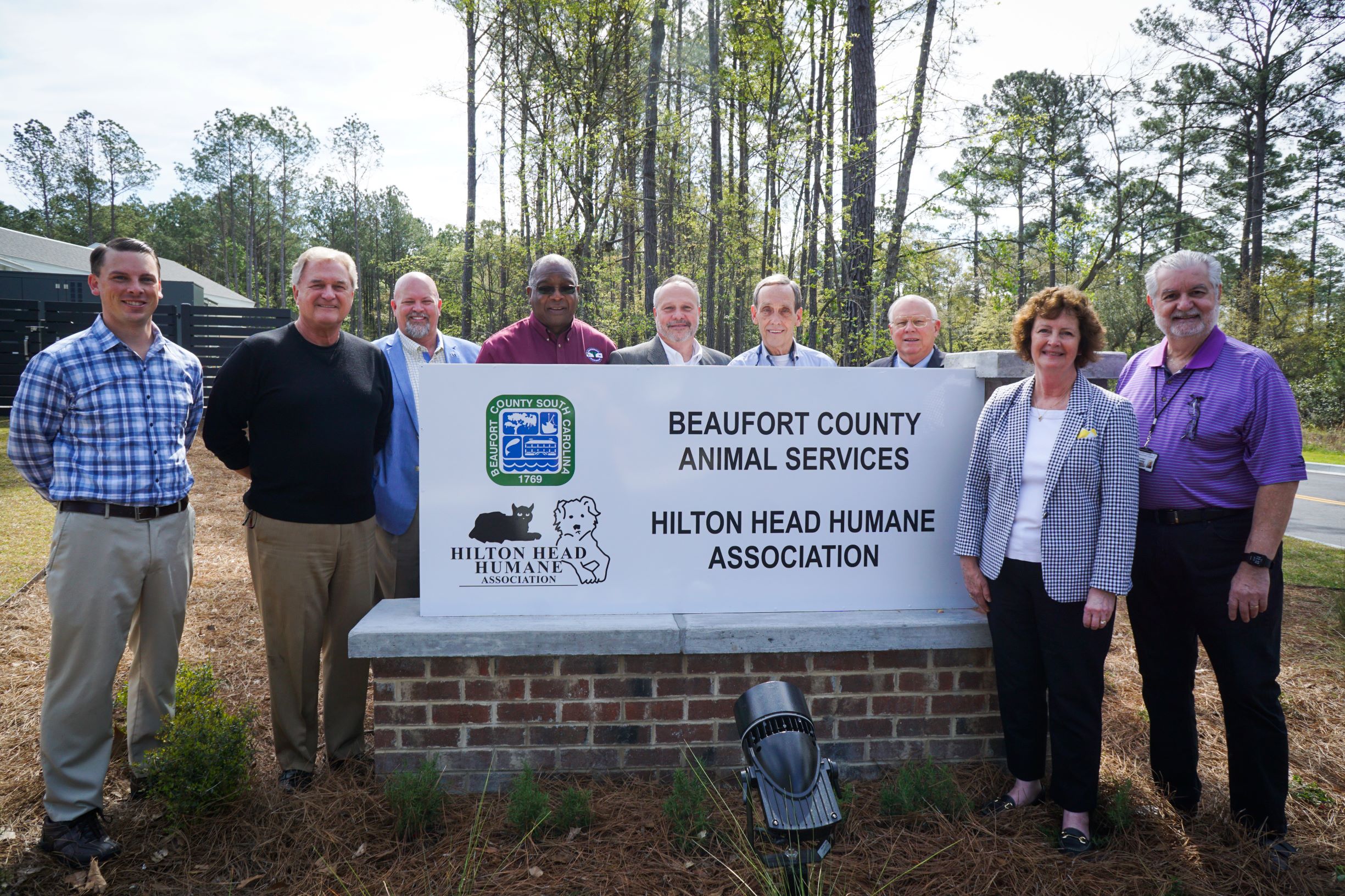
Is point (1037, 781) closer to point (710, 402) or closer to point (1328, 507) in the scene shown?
point (710, 402)

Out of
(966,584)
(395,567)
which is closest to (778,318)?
(966,584)

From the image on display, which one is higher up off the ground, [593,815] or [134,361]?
[134,361]

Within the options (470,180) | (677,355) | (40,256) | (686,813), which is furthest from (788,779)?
(40,256)

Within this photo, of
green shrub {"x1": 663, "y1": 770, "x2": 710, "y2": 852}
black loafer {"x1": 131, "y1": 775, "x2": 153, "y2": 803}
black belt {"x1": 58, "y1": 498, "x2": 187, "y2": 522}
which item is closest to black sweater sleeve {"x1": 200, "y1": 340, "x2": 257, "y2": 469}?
black belt {"x1": 58, "y1": 498, "x2": 187, "y2": 522}

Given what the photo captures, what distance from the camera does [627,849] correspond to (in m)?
2.59

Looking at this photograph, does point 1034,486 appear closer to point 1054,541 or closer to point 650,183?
point 1054,541

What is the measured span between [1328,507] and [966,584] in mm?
11631

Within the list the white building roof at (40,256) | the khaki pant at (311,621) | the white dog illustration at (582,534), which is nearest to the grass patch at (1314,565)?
the white dog illustration at (582,534)

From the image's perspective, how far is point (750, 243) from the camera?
563 inches

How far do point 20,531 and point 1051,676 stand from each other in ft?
28.5

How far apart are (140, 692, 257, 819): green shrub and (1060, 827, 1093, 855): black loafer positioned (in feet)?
9.78

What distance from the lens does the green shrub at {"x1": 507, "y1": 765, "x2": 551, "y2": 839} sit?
8.59ft

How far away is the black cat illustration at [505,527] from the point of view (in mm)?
2971

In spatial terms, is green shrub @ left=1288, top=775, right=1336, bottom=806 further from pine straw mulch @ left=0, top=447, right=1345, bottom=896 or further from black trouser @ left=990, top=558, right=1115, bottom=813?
black trouser @ left=990, top=558, right=1115, bottom=813
